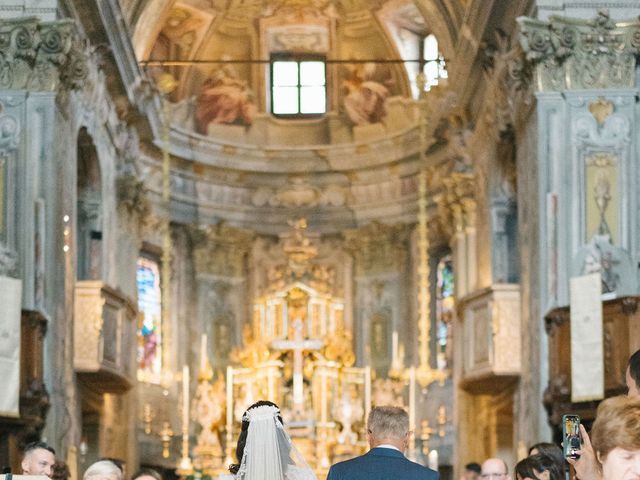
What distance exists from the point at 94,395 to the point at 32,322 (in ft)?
27.9

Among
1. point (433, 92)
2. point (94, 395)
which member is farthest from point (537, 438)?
point (433, 92)

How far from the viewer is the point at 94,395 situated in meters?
26.9

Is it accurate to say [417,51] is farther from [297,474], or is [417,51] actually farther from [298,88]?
[297,474]

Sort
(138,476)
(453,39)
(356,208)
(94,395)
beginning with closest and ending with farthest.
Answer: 1. (138,476)
2. (94,395)
3. (453,39)
4. (356,208)

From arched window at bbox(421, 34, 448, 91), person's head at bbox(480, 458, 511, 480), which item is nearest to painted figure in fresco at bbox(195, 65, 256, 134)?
arched window at bbox(421, 34, 448, 91)

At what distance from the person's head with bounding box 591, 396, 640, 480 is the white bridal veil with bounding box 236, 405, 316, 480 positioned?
4370mm

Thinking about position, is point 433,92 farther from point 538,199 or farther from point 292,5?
point 538,199

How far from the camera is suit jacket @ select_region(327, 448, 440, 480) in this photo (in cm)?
814

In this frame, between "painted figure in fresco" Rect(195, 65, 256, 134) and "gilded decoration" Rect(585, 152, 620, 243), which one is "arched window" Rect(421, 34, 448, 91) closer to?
"painted figure in fresco" Rect(195, 65, 256, 134)

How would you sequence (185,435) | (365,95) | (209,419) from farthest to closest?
(365,95)
(209,419)
(185,435)

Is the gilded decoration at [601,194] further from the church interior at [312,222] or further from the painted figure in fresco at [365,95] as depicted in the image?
the painted figure in fresco at [365,95]

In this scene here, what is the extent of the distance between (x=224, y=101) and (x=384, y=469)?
86.3 ft

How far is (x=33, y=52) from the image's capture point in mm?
19953

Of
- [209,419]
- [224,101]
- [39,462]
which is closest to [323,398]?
[209,419]
